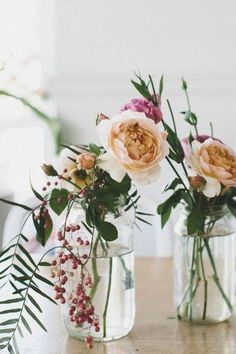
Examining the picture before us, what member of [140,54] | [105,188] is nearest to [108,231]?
[105,188]

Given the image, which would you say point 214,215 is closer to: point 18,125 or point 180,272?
point 180,272

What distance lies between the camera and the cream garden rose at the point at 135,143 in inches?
38.0

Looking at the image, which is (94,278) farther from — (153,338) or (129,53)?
(129,53)

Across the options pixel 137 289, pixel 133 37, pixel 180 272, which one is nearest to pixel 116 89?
pixel 133 37

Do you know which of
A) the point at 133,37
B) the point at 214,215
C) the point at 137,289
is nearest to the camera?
the point at 214,215

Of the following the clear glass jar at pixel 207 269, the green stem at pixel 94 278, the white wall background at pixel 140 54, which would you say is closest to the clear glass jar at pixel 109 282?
the green stem at pixel 94 278

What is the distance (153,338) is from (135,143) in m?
0.34

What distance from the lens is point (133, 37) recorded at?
3.04m

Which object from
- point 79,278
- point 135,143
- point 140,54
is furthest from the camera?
point 140,54

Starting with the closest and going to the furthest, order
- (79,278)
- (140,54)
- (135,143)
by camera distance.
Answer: (135,143)
(79,278)
(140,54)

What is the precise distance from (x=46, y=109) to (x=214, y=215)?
211cm

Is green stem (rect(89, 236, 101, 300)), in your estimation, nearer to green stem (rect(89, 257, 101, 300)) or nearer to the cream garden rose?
green stem (rect(89, 257, 101, 300))

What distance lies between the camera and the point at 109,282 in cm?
107

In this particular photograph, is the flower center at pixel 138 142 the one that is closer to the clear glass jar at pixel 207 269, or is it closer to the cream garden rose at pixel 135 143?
the cream garden rose at pixel 135 143
